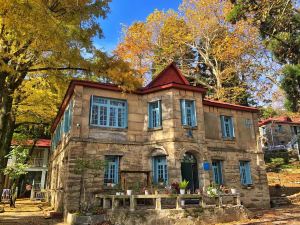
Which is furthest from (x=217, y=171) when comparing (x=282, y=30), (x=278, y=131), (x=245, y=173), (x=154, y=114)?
(x=278, y=131)

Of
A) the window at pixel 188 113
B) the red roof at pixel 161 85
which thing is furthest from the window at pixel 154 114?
the window at pixel 188 113

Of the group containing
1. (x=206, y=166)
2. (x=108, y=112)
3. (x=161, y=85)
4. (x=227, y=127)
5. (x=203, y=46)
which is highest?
(x=203, y=46)

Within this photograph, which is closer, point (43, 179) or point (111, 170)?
point (111, 170)

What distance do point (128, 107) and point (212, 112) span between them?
6.09 m

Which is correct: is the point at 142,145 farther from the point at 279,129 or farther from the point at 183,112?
the point at 279,129

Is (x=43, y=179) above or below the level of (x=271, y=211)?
above

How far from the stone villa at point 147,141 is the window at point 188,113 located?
0.19 ft

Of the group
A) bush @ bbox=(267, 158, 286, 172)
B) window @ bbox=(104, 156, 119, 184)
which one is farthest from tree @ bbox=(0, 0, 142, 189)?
bush @ bbox=(267, 158, 286, 172)

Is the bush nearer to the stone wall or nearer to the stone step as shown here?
the stone step

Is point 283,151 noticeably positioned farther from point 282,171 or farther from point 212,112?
point 212,112

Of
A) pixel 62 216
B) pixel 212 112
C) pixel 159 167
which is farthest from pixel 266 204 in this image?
pixel 62 216

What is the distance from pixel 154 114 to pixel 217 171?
5679mm

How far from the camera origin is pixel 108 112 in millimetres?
15477

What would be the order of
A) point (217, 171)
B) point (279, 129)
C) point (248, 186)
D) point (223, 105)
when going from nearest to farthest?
point (217, 171)
point (248, 186)
point (223, 105)
point (279, 129)
